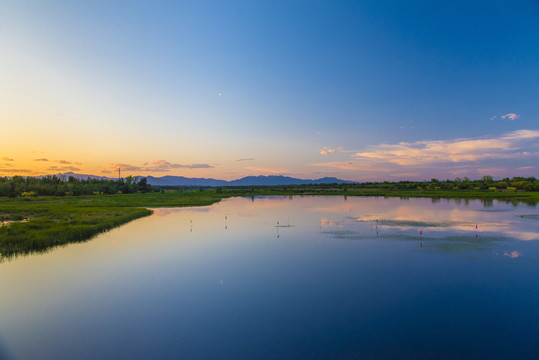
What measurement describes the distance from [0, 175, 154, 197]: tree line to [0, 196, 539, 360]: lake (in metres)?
76.0

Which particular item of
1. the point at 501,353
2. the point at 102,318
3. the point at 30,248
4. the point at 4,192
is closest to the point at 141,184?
the point at 4,192

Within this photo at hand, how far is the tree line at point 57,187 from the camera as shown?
74000mm

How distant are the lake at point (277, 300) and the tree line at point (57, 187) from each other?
76.0m

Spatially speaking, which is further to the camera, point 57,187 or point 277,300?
point 57,187

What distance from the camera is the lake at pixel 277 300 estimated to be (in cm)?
763

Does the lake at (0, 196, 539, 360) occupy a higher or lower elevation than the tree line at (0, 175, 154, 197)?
lower

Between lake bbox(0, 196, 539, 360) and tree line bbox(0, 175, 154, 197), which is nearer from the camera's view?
lake bbox(0, 196, 539, 360)

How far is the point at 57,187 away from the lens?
8306 cm

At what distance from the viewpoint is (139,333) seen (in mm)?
8383

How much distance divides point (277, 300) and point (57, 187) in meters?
96.7

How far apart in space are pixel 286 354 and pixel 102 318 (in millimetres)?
6520

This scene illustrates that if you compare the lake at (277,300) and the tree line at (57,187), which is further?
the tree line at (57,187)

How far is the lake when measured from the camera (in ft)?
25.0

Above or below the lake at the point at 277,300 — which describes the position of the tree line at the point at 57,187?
above
